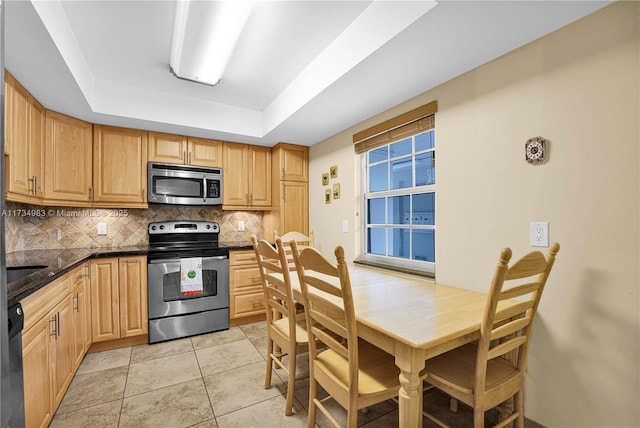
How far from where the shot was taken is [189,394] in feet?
6.61

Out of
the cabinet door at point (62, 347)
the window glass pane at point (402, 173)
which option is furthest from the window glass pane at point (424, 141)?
the cabinet door at point (62, 347)

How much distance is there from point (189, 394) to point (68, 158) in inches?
93.1

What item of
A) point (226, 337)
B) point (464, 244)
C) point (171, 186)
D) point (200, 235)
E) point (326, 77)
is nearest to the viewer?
point (464, 244)

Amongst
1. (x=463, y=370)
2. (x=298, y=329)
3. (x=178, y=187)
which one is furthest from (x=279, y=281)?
(x=178, y=187)


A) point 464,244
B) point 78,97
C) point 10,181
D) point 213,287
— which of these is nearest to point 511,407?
point 464,244

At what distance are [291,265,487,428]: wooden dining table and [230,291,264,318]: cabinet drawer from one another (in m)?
1.65

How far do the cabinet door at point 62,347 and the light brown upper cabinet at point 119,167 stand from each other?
Answer: 1.23 metres

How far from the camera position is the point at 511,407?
58.7 inches

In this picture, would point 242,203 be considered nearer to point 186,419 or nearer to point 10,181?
point 10,181

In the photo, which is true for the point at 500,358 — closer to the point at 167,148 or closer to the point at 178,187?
the point at 178,187

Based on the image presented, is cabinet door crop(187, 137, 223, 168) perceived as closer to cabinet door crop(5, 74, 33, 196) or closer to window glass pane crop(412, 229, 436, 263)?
cabinet door crop(5, 74, 33, 196)

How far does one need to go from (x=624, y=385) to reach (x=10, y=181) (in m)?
3.67

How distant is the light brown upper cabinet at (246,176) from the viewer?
11.7ft

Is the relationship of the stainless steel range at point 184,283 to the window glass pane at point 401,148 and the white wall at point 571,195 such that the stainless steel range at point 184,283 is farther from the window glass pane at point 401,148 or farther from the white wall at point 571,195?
the white wall at point 571,195
